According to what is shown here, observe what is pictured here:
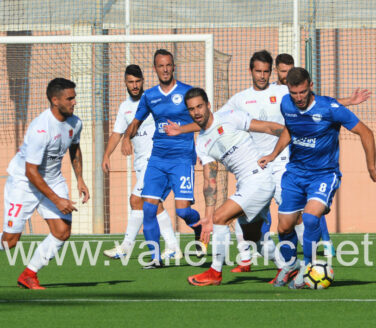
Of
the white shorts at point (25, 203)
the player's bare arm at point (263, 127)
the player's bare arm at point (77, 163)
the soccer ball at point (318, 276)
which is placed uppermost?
the player's bare arm at point (263, 127)

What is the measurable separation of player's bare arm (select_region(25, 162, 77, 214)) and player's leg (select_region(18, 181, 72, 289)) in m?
0.24

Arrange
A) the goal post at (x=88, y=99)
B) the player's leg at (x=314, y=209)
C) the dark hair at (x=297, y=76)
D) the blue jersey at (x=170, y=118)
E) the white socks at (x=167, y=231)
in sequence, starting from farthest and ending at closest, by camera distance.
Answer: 1. the goal post at (x=88, y=99)
2. the white socks at (x=167, y=231)
3. the blue jersey at (x=170, y=118)
4. the player's leg at (x=314, y=209)
5. the dark hair at (x=297, y=76)

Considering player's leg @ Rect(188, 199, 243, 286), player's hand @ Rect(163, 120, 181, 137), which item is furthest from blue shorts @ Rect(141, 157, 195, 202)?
player's leg @ Rect(188, 199, 243, 286)

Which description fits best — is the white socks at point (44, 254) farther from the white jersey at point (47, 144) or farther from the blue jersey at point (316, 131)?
the blue jersey at point (316, 131)

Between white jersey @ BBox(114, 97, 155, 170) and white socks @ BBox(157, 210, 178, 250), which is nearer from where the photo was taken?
white socks @ BBox(157, 210, 178, 250)

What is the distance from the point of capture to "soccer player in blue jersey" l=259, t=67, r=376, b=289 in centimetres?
777

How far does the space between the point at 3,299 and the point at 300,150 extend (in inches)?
116

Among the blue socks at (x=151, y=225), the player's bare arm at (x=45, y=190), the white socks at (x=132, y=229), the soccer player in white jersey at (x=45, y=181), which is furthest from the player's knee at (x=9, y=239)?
the white socks at (x=132, y=229)

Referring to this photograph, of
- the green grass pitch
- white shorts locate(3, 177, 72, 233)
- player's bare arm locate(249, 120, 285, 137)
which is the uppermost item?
player's bare arm locate(249, 120, 285, 137)

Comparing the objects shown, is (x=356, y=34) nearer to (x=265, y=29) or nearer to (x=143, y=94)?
(x=265, y=29)

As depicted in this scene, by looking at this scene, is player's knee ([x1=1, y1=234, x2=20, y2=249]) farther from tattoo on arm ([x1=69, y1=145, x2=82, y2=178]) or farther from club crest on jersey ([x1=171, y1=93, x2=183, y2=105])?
club crest on jersey ([x1=171, y1=93, x2=183, y2=105])

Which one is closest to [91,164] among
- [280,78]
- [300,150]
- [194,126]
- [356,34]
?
[356,34]

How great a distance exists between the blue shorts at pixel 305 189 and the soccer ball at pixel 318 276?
1.71 ft

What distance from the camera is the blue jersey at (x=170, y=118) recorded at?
10023 mm
